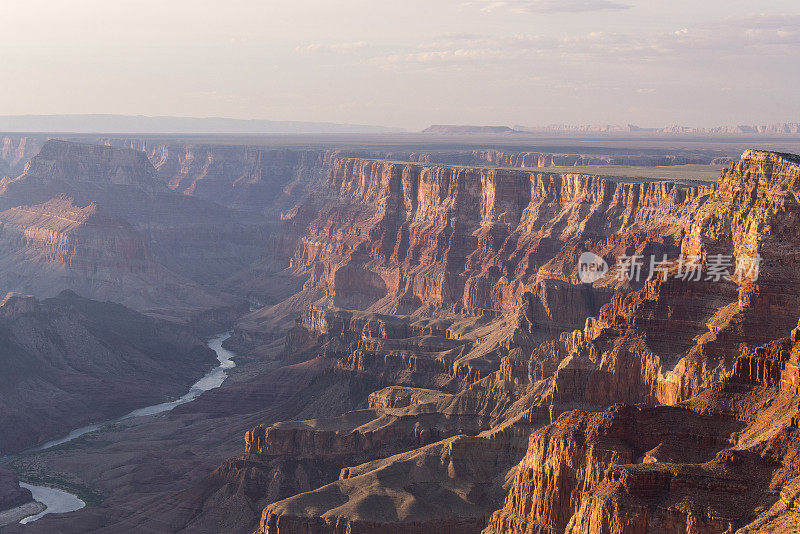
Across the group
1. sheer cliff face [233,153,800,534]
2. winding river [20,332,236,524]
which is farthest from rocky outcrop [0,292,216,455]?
sheer cliff face [233,153,800,534]

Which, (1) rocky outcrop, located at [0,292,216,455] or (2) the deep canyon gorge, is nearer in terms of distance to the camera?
(2) the deep canyon gorge

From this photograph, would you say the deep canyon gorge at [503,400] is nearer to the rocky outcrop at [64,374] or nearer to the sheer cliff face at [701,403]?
the sheer cliff face at [701,403]

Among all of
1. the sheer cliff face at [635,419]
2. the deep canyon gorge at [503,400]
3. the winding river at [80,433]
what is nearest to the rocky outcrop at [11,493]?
the deep canyon gorge at [503,400]

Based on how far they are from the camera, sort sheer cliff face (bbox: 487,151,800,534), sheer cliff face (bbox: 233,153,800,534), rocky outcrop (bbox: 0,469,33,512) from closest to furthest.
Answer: sheer cliff face (bbox: 487,151,800,534)
sheer cliff face (bbox: 233,153,800,534)
rocky outcrop (bbox: 0,469,33,512)

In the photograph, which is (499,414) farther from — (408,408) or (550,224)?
(550,224)

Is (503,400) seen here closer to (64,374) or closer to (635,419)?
(635,419)

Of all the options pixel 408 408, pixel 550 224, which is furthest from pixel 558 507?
pixel 550 224

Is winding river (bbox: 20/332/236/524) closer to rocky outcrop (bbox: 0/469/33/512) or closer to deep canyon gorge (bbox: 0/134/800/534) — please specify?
rocky outcrop (bbox: 0/469/33/512)

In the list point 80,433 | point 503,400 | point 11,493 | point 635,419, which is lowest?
point 80,433

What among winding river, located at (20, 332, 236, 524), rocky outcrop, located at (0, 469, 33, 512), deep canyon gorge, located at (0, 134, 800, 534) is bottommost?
winding river, located at (20, 332, 236, 524)

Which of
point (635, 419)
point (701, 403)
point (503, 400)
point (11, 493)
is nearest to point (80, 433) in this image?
point (11, 493)
